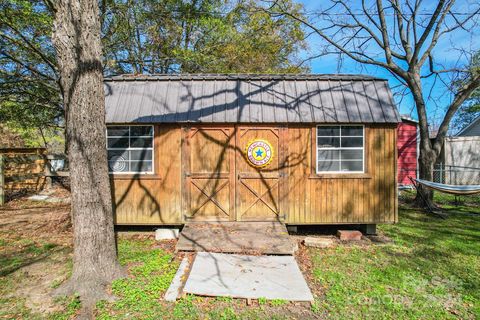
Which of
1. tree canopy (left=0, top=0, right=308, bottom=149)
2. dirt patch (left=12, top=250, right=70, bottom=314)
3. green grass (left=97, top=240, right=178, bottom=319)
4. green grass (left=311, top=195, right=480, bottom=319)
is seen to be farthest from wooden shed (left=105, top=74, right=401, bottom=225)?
tree canopy (left=0, top=0, right=308, bottom=149)

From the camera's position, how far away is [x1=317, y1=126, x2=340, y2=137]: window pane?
Answer: 639cm

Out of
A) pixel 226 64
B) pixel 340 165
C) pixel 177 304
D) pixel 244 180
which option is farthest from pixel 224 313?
pixel 226 64

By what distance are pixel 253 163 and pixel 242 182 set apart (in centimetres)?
49

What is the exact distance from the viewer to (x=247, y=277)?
4.26 metres

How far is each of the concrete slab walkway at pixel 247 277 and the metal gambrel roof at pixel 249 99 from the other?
9.42ft

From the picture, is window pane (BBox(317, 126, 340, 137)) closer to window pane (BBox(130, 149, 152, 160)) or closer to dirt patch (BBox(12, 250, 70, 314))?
window pane (BBox(130, 149, 152, 160))

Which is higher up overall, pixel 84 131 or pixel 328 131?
pixel 328 131

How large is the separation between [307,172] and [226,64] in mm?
9439

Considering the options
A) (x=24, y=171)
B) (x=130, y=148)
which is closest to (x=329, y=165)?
(x=130, y=148)

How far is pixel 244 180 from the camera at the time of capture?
6.35 meters

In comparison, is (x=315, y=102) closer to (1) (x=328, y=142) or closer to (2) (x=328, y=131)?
(2) (x=328, y=131)

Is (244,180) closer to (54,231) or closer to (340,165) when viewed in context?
(340,165)

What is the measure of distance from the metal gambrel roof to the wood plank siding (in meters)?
0.25

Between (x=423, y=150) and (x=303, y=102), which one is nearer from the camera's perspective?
(x=303, y=102)
